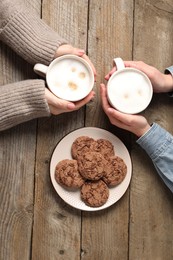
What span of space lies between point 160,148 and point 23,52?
1.22ft

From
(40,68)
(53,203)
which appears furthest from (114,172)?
(40,68)

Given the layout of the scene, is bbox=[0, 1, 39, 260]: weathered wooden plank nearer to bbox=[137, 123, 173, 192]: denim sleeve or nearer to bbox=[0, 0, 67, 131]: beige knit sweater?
bbox=[0, 0, 67, 131]: beige knit sweater

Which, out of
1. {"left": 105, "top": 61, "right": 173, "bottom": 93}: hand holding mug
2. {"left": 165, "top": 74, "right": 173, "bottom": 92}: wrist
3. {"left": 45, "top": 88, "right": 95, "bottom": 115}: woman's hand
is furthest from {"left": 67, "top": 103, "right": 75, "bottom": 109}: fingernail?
{"left": 165, "top": 74, "right": 173, "bottom": 92}: wrist

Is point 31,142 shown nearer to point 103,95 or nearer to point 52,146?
point 52,146

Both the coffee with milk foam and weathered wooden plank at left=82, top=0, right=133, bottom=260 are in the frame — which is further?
weathered wooden plank at left=82, top=0, right=133, bottom=260

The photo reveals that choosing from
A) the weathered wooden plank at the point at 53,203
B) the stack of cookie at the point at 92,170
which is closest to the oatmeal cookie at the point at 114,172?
the stack of cookie at the point at 92,170

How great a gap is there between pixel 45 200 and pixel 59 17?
0.43m

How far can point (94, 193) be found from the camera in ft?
2.78

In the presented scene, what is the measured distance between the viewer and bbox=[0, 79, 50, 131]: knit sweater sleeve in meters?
0.81

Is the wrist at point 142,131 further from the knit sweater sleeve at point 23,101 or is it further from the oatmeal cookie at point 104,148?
the knit sweater sleeve at point 23,101

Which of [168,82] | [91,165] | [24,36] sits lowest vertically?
[91,165]

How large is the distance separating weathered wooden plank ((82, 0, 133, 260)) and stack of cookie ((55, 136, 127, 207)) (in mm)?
62

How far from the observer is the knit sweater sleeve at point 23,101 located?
31.9 inches

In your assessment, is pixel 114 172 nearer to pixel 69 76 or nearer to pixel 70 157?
pixel 70 157
